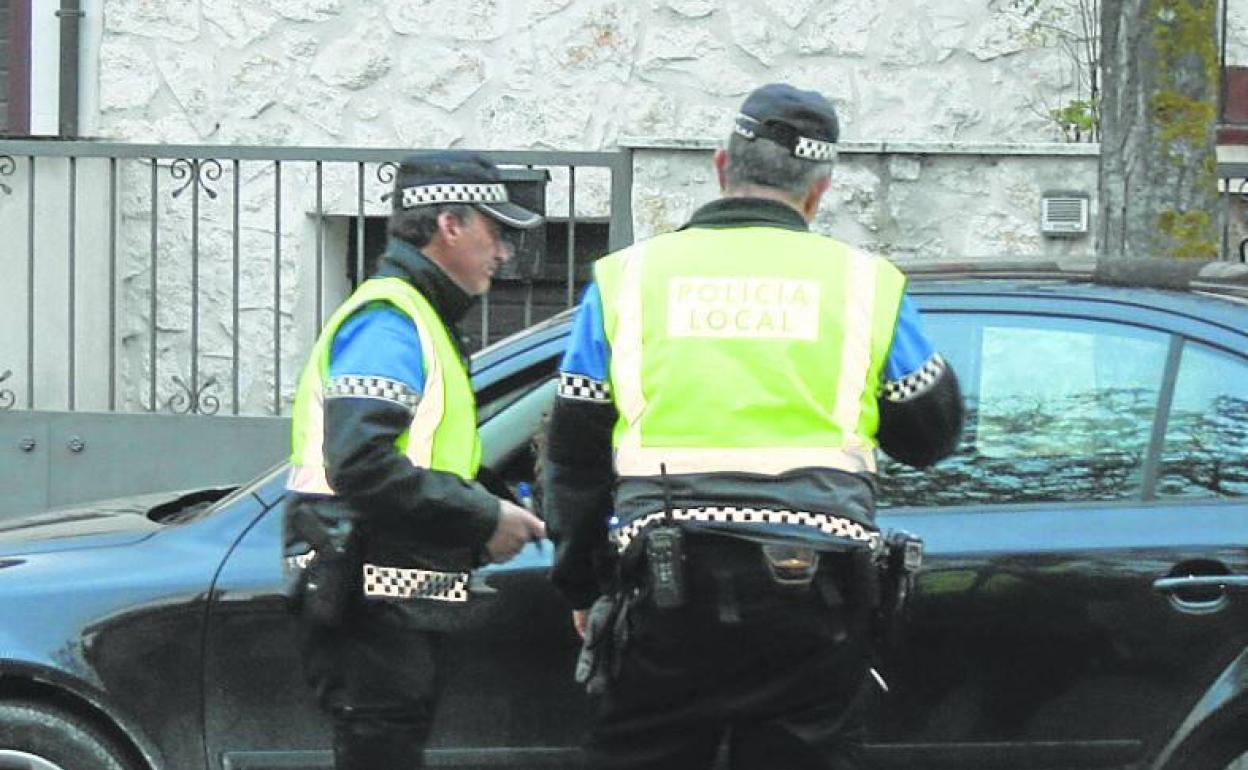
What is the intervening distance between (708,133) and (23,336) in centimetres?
282

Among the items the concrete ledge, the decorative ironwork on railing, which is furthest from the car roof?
the decorative ironwork on railing

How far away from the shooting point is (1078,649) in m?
4.82

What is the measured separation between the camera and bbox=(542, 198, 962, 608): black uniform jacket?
3.93 m

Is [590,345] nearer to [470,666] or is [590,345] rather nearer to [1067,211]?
[470,666]

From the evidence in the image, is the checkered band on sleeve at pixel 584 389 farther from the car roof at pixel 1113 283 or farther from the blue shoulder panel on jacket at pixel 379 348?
the car roof at pixel 1113 283

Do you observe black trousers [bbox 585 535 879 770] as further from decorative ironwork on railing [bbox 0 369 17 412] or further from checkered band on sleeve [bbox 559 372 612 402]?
decorative ironwork on railing [bbox 0 369 17 412]

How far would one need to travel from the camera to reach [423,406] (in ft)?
14.4

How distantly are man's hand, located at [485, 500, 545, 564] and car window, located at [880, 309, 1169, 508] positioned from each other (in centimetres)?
90

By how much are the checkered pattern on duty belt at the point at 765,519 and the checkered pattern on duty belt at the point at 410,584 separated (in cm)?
53

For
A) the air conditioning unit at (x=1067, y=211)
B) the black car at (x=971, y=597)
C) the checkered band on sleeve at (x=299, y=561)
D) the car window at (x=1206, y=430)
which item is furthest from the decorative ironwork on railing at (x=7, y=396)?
the car window at (x=1206, y=430)

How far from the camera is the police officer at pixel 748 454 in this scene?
392cm

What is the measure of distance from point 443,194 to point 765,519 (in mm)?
1017

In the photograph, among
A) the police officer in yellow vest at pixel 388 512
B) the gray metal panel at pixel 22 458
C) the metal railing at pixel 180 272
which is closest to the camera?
the police officer in yellow vest at pixel 388 512

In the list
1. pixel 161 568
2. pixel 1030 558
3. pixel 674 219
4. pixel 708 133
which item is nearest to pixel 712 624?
pixel 1030 558
